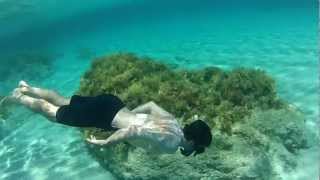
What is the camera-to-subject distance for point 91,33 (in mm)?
26828

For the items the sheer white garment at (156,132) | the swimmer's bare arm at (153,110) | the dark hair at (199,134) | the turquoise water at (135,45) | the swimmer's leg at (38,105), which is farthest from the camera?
the turquoise water at (135,45)

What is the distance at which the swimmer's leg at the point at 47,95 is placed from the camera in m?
9.70

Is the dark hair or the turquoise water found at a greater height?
the turquoise water

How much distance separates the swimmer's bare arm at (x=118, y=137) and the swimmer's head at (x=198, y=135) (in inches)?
39.7

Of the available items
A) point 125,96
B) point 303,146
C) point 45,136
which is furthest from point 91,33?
point 303,146

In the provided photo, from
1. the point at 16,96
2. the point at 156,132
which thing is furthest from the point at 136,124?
the point at 16,96

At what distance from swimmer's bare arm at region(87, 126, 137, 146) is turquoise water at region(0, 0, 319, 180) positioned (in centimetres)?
336

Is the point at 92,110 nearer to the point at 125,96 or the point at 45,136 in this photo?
the point at 125,96

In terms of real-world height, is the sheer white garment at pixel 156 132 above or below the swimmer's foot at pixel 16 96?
below

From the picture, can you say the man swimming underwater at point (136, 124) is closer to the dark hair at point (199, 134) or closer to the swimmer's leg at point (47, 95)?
the dark hair at point (199, 134)

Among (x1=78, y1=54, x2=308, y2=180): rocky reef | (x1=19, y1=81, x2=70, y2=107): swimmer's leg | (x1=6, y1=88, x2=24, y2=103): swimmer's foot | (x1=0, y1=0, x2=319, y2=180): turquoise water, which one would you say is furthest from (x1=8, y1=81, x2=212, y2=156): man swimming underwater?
(x1=0, y1=0, x2=319, y2=180): turquoise water

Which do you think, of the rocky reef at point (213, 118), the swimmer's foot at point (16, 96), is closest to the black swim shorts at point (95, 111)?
the rocky reef at point (213, 118)

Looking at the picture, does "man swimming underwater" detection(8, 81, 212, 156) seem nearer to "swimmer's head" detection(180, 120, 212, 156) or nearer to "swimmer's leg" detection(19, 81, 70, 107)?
"swimmer's head" detection(180, 120, 212, 156)

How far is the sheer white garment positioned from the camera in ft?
25.7
